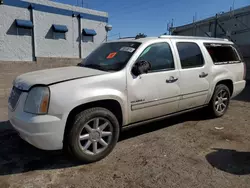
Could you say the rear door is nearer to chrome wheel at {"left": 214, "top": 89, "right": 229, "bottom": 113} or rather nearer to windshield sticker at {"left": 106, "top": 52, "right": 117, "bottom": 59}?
chrome wheel at {"left": 214, "top": 89, "right": 229, "bottom": 113}

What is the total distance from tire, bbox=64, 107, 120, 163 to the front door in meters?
0.43

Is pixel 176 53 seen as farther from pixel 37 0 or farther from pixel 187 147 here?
pixel 37 0

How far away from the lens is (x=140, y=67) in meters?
3.39

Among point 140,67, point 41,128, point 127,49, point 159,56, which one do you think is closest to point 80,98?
point 41,128

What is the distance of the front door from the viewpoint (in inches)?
135

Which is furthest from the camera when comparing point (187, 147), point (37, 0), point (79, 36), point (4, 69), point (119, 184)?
point (79, 36)

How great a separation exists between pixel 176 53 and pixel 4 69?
739 centimetres

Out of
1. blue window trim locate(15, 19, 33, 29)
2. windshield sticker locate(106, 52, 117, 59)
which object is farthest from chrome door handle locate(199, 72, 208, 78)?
blue window trim locate(15, 19, 33, 29)

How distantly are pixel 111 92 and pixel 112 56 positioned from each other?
83cm

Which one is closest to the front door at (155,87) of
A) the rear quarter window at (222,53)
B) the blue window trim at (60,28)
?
the rear quarter window at (222,53)

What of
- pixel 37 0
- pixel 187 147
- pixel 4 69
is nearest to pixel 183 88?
pixel 187 147

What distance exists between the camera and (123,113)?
11.0 feet

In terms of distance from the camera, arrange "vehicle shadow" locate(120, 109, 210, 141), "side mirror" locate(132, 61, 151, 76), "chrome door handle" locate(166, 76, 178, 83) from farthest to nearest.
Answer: "vehicle shadow" locate(120, 109, 210, 141) → "chrome door handle" locate(166, 76, 178, 83) → "side mirror" locate(132, 61, 151, 76)

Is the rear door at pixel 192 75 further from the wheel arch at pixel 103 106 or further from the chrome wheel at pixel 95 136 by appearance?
the chrome wheel at pixel 95 136
